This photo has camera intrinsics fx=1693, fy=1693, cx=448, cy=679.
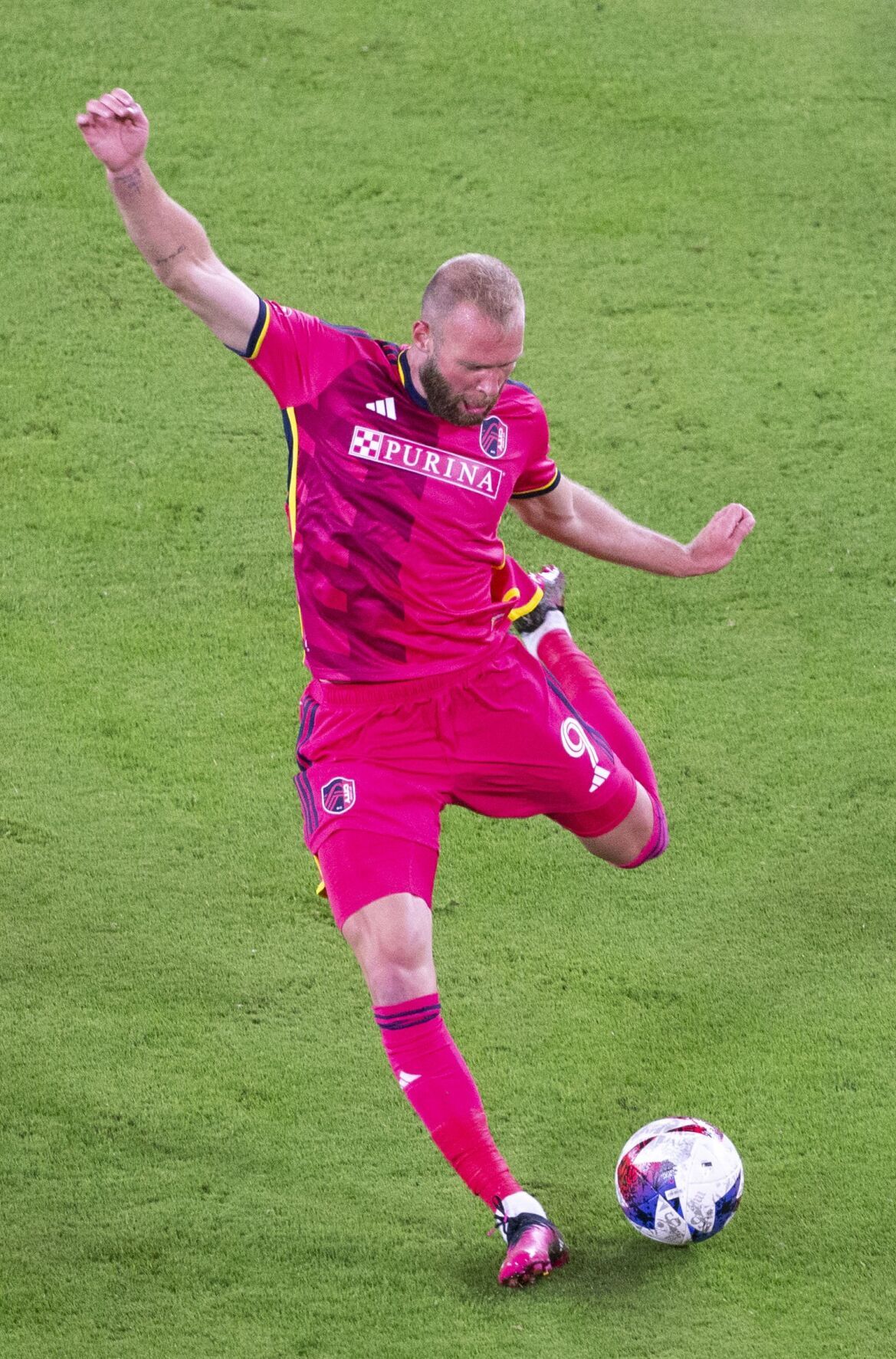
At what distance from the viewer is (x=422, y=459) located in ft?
12.2

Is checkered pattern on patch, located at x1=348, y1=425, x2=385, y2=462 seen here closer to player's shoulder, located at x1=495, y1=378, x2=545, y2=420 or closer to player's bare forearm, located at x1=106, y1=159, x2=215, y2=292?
player's shoulder, located at x1=495, y1=378, x2=545, y2=420

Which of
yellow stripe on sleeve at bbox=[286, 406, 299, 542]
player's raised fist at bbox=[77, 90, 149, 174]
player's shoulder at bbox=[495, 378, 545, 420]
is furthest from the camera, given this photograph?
player's shoulder at bbox=[495, 378, 545, 420]

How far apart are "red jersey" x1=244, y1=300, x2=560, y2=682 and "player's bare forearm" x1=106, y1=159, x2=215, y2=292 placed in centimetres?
20

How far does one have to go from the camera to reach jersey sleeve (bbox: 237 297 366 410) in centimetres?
365

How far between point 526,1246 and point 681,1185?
1.15ft

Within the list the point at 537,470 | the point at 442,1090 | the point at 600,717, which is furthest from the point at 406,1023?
the point at 537,470

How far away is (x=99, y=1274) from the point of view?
3588 mm

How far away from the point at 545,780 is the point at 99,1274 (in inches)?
56.8

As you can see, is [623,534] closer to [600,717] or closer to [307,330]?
[600,717]

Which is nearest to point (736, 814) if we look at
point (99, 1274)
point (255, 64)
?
point (99, 1274)

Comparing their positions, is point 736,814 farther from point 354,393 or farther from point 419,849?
point 354,393

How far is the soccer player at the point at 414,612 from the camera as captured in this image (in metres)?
3.50

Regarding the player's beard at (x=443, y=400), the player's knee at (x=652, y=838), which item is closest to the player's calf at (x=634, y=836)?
the player's knee at (x=652, y=838)

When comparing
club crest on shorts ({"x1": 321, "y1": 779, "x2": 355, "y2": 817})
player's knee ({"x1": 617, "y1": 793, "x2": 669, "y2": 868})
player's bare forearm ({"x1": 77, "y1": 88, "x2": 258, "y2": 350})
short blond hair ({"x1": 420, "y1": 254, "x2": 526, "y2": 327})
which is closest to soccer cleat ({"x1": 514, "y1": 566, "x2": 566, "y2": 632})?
player's knee ({"x1": 617, "y1": 793, "x2": 669, "y2": 868})
